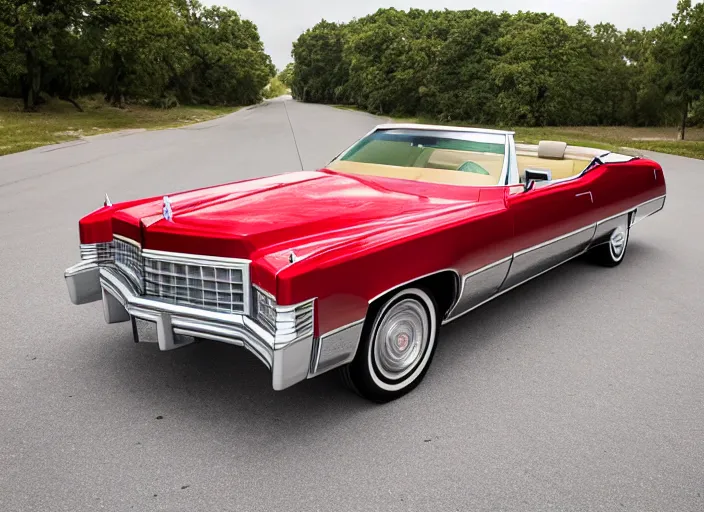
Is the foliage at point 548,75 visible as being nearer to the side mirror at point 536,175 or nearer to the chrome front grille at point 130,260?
the side mirror at point 536,175

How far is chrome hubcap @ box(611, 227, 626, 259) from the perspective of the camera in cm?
546

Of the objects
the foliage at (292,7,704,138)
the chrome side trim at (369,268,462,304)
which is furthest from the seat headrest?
the foliage at (292,7,704,138)

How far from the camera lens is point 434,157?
4309 millimetres

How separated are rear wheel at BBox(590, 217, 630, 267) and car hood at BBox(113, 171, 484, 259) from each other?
229 cm

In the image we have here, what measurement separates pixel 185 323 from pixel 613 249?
13.7 ft

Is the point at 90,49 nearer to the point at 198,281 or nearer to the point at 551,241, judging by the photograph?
the point at 551,241

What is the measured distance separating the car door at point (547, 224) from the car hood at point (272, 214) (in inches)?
17.1

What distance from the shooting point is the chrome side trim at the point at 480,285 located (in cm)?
350

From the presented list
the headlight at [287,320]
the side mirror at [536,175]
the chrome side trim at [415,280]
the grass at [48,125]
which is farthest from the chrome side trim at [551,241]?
the grass at [48,125]

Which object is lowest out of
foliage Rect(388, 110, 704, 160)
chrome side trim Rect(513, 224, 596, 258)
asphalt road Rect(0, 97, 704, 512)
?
foliage Rect(388, 110, 704, 160)

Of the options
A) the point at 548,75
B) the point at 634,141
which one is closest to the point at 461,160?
the point at 634,141

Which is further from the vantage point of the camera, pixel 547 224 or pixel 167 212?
pixel 547 224

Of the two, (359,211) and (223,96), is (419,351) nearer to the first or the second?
(359,211)

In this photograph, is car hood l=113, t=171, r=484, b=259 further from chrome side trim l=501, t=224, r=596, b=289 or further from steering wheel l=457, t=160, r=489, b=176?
chrome side trim l=501, t=224, r=596, b=289
